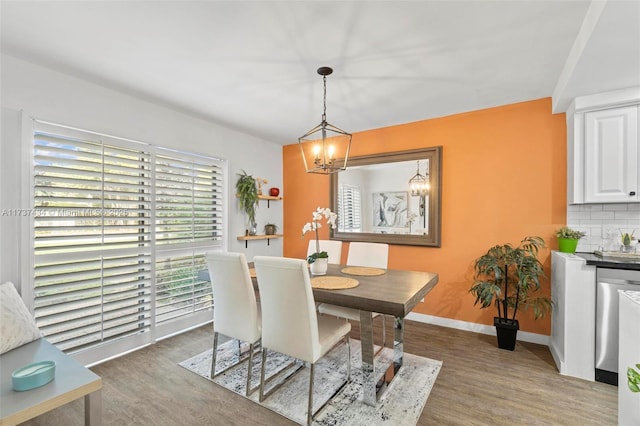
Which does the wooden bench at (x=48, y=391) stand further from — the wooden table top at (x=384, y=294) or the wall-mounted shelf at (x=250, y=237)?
the wall-mounted shelf at (x=250, y=237)

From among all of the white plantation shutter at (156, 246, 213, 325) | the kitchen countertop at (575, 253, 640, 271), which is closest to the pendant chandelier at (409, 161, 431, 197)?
the kitchen countertop at (575, 253, 640, 271)

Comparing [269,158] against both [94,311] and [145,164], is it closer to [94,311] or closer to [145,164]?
[145,164]

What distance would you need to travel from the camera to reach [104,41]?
1998 millimetres

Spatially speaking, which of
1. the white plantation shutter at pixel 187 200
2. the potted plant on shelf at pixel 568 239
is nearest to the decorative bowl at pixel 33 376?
the white plantation shutter at pixel 187 200

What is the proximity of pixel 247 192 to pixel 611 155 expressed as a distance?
383 cm

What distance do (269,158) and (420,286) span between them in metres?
3.30

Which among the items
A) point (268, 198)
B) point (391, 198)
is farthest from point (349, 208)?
point (268, 198)

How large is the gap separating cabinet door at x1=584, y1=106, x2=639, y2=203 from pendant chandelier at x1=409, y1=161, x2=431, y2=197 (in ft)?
4.80

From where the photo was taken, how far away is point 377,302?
1.77m

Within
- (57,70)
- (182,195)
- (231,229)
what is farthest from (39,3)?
(231,229)

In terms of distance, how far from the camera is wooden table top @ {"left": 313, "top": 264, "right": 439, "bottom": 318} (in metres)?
1.73

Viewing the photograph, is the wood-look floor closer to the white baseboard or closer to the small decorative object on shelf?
the white baseboard

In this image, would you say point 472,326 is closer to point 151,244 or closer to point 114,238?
point 151,244

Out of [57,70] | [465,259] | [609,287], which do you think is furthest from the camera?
[465,259]
